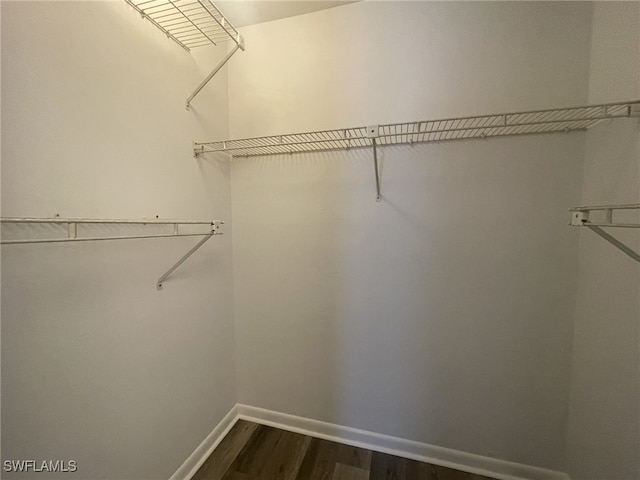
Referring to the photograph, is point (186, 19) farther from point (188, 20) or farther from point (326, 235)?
point (326, 235)

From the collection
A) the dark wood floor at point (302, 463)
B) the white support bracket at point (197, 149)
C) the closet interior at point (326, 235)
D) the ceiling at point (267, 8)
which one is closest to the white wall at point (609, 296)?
the closet interior at point (326, 235)

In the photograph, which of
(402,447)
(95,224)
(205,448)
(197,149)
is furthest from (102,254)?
(402,447)

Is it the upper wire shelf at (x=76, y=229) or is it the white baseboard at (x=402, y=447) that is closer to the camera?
the upper wire shelf at (x=76, y=229)

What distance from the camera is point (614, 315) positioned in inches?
39.1

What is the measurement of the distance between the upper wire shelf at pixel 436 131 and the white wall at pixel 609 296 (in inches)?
2.7

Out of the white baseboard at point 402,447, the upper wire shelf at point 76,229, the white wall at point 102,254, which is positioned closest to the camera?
the upper wire shelf at point 76,229

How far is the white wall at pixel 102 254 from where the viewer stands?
2.49 ft

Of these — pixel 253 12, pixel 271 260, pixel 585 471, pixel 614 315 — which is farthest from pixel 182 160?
pixel 585 471

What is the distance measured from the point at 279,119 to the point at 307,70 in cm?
31

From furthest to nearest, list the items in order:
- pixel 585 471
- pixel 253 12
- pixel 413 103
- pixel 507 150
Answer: pixel 253 12 < pixel 413 103 < pixel 507 150 < pixel 585 471

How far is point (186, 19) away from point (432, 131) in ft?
4.05

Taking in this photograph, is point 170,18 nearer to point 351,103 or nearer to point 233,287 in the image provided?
point 351,103

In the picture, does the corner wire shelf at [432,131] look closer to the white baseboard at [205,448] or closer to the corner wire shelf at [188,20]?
the corner wire shelf at [188,20]

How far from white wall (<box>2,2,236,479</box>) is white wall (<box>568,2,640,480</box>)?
183 centimetres
